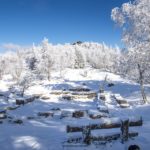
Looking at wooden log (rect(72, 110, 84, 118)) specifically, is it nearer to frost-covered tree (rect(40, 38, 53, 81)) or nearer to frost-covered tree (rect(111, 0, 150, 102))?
frost-covered tree (rect(111, 0, 150, 102))

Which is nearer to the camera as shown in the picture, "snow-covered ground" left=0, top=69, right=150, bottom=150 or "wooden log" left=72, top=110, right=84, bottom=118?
"snow-covered ground" left=0, top=69, right=150, bottom=150

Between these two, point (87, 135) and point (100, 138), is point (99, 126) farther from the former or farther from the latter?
point (87, 135)

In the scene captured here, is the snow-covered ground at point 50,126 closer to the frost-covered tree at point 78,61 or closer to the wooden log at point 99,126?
the wooden log at point 99,126

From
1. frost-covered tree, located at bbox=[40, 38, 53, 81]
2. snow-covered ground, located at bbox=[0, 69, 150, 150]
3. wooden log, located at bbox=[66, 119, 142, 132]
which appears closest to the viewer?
snow-covered ground, located at bbox=[0, 69, 150, 150]

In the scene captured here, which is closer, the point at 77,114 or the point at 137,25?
the point at 137,25

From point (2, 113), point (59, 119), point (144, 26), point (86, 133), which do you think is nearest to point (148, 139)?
point (86, 133)

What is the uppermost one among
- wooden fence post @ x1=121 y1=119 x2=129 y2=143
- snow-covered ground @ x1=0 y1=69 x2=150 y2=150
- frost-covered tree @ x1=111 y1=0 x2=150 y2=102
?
frost-covered tree @ x1=111 y1=0 x2=150 y2=102

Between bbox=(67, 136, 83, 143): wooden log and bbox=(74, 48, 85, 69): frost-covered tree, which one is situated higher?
bbox=(74, 48, 85, 69): frost-covered tree

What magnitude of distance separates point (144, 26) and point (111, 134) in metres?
9.65

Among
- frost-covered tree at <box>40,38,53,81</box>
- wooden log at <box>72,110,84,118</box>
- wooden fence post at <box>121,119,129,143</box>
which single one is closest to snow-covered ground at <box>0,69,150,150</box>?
wooden fence post at <box>121,119,129,143</box>

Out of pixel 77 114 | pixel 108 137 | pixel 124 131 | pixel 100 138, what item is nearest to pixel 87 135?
pixel 100 138

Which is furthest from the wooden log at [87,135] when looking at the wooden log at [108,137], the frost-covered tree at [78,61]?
the frost-covered tree at [78,61]

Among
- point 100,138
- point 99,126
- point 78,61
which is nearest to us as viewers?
point 100,138

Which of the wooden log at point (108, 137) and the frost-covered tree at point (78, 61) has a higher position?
the frost-covered tree at point (78, 61)
